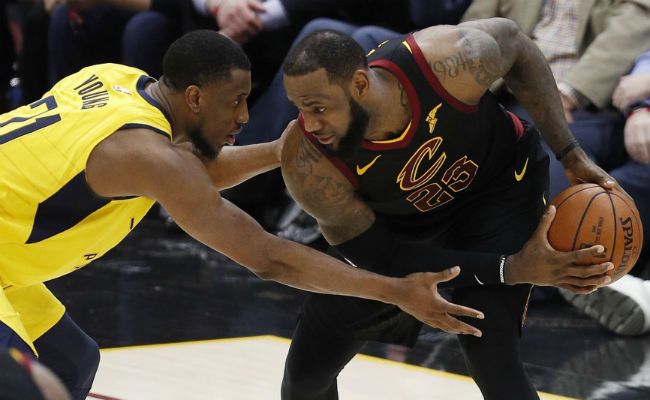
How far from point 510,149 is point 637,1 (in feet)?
8.13

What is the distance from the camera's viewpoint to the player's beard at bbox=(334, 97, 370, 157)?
303 centimetres

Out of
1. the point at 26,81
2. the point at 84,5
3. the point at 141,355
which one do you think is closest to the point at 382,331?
the point at 141,355

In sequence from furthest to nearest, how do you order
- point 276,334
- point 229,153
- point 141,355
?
1. point 276,334
2. point 141,355
3. point 229,153

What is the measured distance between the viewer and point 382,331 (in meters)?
3.38

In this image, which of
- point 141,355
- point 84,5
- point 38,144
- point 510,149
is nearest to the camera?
point 38,144

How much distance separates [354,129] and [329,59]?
8.5 inches

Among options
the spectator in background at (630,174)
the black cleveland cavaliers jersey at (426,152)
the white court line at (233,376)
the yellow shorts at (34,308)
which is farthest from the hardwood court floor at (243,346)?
the black cleveland cavaliers jersey at (426,152)

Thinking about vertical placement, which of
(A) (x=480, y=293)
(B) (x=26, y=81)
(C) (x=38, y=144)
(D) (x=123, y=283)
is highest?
(C) (x=38, y=144)

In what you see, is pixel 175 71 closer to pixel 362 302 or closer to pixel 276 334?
pixel 362 302

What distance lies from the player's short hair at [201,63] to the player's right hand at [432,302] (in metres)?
0.83

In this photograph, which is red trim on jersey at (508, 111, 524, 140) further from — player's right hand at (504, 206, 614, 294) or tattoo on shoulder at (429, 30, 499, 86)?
player's right hand at (504, 206, 614, 294)

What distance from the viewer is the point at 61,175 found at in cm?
287

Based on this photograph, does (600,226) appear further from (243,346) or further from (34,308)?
(243,346)

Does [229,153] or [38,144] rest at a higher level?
[38,144]
